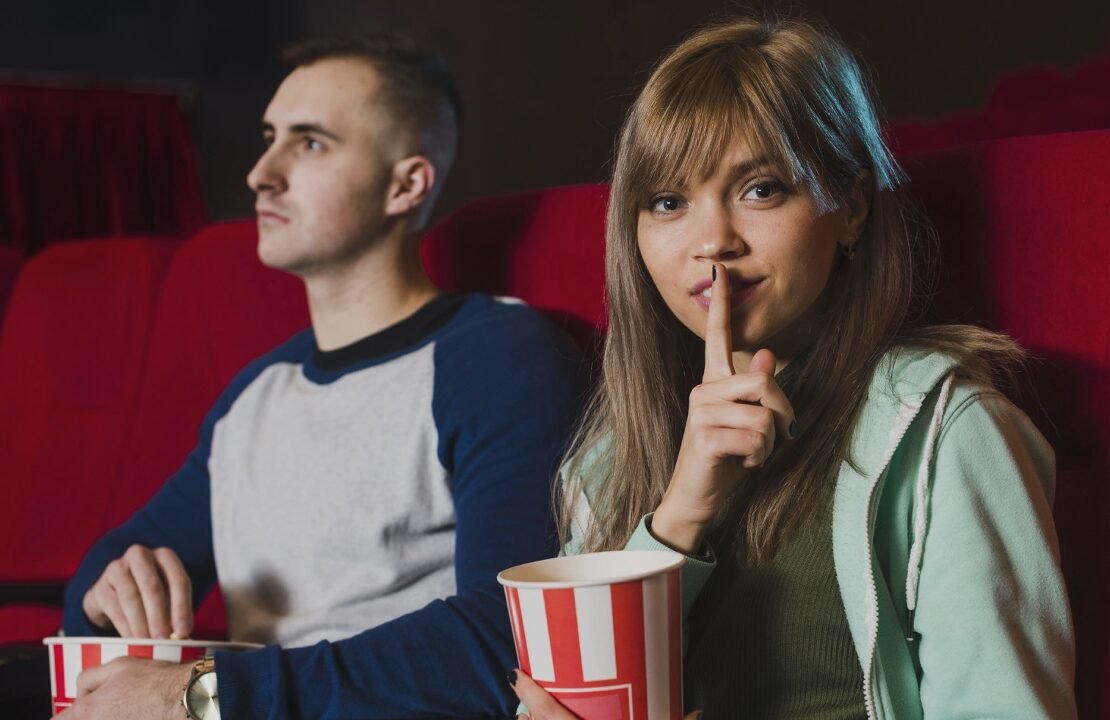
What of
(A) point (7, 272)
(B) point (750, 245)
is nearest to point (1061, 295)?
(B) point (750, 245)

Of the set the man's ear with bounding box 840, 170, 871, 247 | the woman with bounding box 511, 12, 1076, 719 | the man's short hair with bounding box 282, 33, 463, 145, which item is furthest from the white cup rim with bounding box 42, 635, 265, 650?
the man's short hair with bounding box 282, 33, 463, 145

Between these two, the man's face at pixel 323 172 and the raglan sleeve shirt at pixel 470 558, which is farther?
the man's face at pixel 323 172

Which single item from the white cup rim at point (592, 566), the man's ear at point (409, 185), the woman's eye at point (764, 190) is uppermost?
the man's ear at point (409, 185)

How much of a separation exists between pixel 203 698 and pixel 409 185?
786 mm

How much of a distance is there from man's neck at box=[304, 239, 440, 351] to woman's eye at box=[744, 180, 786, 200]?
71 centimetres

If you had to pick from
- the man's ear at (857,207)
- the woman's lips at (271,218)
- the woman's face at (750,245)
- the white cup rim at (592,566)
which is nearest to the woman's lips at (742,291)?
the woman's face at (750,245)

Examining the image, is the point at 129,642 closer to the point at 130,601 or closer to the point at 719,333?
the point at 130,601

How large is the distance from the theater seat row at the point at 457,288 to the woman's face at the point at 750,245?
20 cm

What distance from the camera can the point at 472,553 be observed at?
1297 millimetres

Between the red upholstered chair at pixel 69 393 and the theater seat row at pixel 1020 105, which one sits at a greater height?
the theater seat row at pixel 1020 105

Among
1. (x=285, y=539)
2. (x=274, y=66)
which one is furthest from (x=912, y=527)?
(x=274, y=66)

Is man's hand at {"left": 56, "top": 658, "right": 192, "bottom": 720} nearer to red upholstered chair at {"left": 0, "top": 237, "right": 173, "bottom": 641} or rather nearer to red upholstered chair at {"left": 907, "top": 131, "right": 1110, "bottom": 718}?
red upholstered chair at {"left": 907, "top": 131, "right": 1110, "bottom": 718}

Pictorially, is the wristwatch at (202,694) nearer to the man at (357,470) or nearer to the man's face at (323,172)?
the man at (357,470)

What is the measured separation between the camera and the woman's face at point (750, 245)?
989mm
